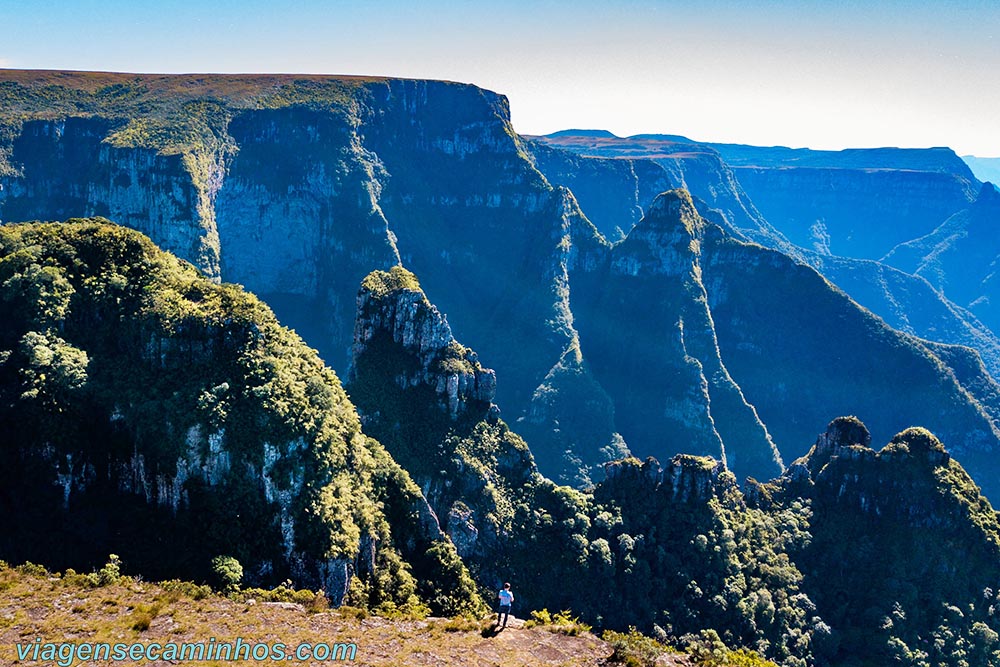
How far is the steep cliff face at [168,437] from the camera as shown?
48.3 meters

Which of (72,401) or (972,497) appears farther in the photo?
(972,497)

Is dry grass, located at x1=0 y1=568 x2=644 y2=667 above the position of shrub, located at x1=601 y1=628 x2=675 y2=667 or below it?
above

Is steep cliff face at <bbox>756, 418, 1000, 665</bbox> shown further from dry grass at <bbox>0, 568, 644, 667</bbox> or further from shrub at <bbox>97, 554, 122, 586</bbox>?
shrub at <bbox>97, 554, 122, 586</bbox>

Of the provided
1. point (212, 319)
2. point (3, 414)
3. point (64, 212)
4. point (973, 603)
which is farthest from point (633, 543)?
point (64, 212)

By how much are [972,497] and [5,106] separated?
834 feet

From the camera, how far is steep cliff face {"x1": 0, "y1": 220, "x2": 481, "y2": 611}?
4834 centimetres

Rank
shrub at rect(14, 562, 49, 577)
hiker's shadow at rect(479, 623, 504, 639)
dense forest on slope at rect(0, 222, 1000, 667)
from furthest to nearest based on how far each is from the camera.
Answer: dense forest on slope at rect(0, 222, 1000, 667)
hiker's shadow at rect(479, 623, 504, 639)
shrub at rect(14, 562, 49, 577)

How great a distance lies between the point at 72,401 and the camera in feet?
168

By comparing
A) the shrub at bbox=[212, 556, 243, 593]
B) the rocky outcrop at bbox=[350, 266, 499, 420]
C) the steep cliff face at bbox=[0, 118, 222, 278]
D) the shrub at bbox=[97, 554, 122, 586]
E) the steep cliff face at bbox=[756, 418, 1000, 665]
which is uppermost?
the steep cliff face at bbox=[0, 118, 222, 278]

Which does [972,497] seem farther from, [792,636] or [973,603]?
[792,636]

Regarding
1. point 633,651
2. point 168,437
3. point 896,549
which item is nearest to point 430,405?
point 168,437

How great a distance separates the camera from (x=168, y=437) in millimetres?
51188

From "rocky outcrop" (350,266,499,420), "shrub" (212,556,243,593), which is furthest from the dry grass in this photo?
"rocky outcrop" (350,266,499,420)

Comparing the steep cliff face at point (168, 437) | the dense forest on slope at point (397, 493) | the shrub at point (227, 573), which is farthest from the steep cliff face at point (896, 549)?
the shrub at point (227, 573)
